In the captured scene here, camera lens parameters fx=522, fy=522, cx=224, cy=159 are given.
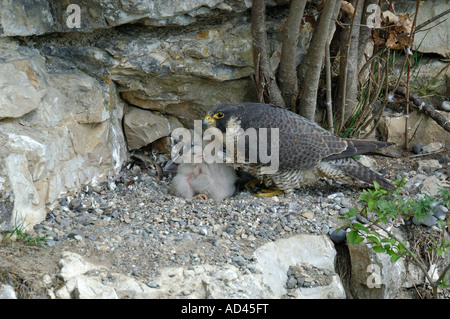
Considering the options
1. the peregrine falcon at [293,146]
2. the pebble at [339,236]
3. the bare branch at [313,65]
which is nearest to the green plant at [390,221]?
the pebble at [339,236]

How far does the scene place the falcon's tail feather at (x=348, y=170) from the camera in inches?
189

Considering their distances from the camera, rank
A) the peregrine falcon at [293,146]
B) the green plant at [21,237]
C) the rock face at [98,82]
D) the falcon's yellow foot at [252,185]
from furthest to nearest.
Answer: the falcon's yellow foot at [252,185], the peregrine falcon at [293,146], the rock face at [98,82], the green plant at [21,237]

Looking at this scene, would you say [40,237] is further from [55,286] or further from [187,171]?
[187,171]

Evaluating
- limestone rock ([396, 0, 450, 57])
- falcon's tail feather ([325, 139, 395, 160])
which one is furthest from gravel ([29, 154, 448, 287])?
limestone rock ([396, 0, 450, 57])

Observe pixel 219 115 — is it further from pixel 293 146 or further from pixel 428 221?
pixel 428 221

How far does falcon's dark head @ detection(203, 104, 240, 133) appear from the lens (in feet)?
15.3

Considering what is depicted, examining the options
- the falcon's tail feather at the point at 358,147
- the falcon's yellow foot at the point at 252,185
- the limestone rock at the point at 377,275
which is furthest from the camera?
the falcon's yellow foot at the point at 252,185

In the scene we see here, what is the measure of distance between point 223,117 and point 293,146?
677mm

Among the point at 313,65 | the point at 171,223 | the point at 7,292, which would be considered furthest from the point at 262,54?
the point at 7,292

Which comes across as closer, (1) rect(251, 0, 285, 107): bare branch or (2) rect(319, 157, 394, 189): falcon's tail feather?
(1) rect(251, 0, 285, 107): bare branch

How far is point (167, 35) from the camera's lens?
15.7 ft

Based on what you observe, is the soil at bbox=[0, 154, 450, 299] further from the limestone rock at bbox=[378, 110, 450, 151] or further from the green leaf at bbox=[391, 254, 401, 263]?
the green leaf at bbox=[391, 254, 401, 263]

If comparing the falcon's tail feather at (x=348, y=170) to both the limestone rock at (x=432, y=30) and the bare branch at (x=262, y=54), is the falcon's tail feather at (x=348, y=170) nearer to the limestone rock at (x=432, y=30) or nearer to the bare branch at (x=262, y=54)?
the bare branch at (x=262, y=54)

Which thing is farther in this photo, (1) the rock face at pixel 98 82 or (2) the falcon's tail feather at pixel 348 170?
(2) the falcon's tail feather at pixel 348 170
